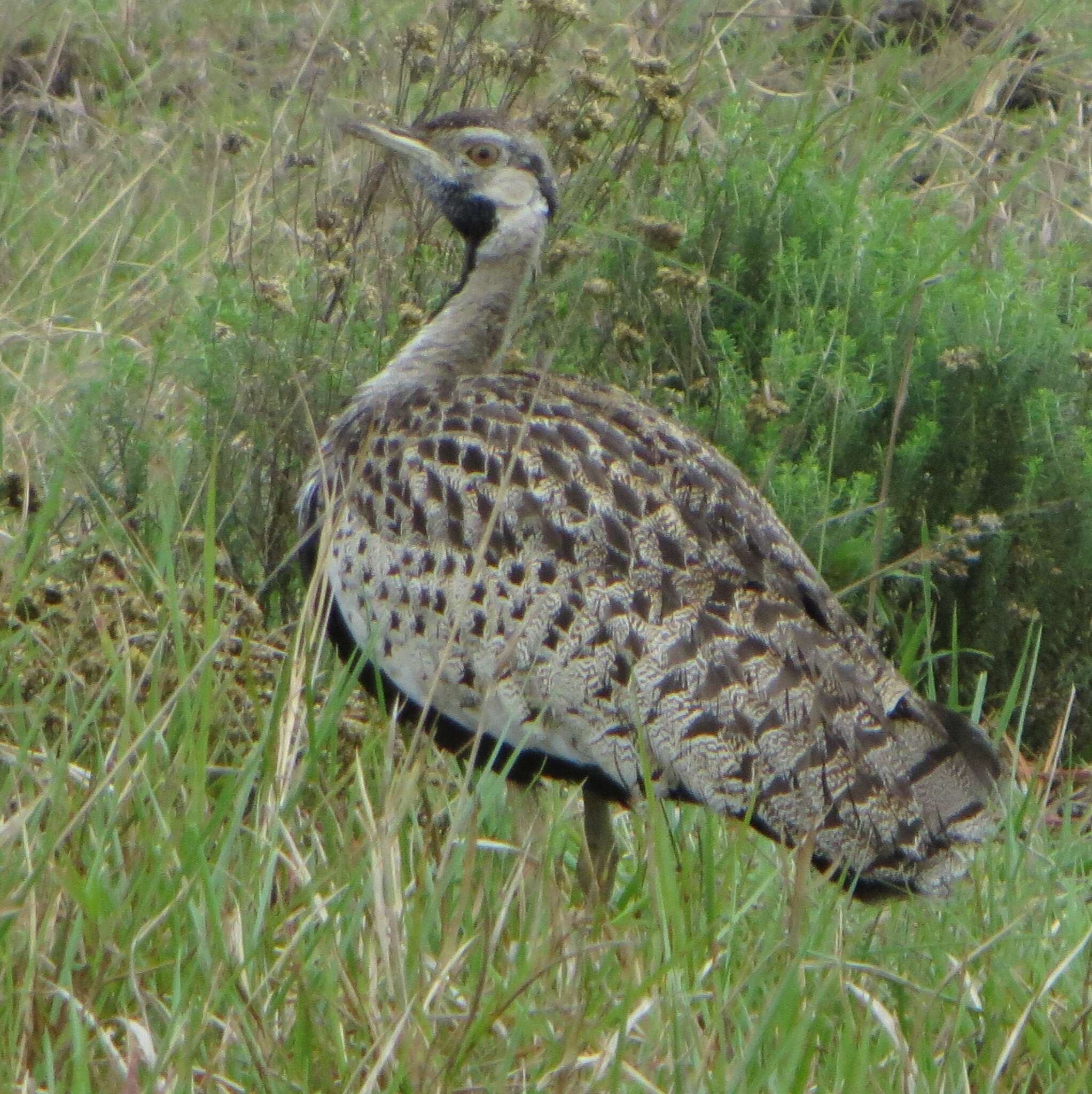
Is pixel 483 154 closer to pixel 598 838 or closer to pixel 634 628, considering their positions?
pixel 634 628

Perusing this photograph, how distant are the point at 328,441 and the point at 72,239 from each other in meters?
2.36

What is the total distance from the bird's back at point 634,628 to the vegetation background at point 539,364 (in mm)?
129

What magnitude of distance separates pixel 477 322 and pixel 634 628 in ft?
3.49

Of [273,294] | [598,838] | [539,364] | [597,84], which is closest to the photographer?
[598,838]

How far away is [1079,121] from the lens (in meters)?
7.14

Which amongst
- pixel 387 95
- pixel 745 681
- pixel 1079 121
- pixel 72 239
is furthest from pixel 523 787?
pixel 1079 121

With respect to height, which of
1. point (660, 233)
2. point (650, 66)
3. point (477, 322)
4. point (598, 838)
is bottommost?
point (598, 838)

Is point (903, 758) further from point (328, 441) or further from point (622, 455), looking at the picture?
point (328, 441)

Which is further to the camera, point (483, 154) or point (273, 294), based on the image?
point (273, 294)

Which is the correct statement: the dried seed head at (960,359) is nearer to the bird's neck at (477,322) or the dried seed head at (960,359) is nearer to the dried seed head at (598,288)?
the dried seed head at (598,288)

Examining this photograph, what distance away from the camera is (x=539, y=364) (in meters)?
5.17

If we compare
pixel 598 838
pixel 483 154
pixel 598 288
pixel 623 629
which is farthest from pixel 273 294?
pixel 598 838

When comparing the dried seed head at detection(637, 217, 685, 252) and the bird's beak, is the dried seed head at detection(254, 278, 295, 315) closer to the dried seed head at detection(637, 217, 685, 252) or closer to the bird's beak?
the bird's beak

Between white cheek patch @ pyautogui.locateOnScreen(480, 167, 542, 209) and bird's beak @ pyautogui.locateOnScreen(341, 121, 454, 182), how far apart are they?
10cm
